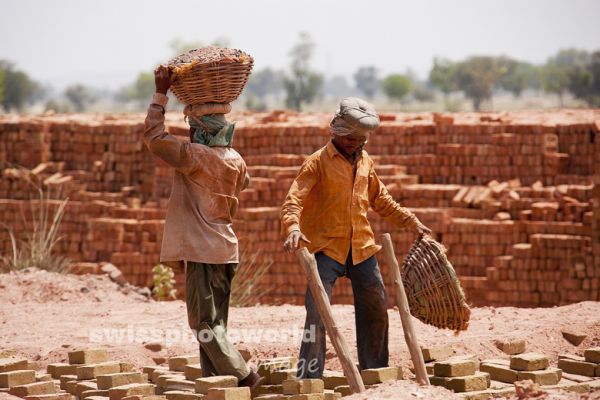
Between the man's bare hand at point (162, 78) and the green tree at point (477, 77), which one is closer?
the man's bare hand at point (162, 78)

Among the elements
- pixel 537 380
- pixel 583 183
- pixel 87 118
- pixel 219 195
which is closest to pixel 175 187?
pixel 219 195

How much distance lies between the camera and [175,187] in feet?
27.0

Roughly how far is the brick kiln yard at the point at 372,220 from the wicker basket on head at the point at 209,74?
2.55 m

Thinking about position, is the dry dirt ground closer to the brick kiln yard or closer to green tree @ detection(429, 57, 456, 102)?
the brick kiln yard

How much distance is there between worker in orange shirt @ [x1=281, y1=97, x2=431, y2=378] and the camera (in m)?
8.10

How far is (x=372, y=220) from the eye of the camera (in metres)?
17.4

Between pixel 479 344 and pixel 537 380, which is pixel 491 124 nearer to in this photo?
pixel 479 344

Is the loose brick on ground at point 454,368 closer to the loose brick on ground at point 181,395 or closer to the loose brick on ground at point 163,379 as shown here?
the loose brick on ground at point 181,395

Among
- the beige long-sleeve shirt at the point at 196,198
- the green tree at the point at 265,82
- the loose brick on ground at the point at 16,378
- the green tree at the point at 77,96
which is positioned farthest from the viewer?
the green tree at the point at 265,82

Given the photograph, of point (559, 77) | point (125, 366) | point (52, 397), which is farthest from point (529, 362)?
point (559, 77)

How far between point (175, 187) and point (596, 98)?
4330 cm

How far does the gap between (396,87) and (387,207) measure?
53688 mm

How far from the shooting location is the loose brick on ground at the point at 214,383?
7754 mm

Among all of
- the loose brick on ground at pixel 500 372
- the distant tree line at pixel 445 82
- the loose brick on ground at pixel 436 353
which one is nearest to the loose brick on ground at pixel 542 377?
the loose brick on ground at pixel 500 372
